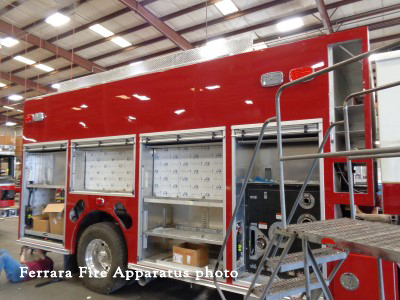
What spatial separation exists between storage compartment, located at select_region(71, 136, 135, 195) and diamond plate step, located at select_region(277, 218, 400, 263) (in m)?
3.14

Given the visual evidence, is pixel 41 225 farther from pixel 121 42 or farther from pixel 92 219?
pixel 121 42

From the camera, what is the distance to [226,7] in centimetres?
750

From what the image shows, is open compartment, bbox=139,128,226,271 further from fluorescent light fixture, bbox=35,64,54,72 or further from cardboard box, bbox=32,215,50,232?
fluorescent light fixture, bbox=35,64,54,72

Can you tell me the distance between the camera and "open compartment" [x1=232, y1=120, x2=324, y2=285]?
8.73 feet

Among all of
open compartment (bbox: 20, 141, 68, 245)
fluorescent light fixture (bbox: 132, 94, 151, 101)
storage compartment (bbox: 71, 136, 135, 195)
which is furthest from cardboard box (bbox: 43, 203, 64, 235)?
fluorescent light fixture (bbox: 132, 94, 151, 101)

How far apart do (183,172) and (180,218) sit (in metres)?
0.74

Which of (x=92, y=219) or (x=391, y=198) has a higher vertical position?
(x=391, y=198)

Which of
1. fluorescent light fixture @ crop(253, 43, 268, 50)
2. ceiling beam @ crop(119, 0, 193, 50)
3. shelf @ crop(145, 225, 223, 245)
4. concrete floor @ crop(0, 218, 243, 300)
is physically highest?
ceiling beam @ crop(119, 0, 193, 50)

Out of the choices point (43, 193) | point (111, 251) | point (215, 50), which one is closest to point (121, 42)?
point (43, 193)

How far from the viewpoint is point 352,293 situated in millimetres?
2246

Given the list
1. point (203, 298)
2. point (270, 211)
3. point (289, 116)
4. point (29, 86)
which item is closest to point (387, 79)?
point (289, 116)

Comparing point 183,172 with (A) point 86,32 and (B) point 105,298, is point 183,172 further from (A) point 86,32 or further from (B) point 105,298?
(A) point 86,32

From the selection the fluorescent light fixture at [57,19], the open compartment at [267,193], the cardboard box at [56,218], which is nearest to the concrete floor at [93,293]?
the cardboard box at [56,218]

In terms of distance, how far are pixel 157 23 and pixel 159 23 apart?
0.09 m
